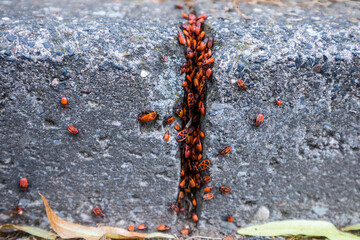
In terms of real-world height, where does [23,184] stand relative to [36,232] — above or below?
above

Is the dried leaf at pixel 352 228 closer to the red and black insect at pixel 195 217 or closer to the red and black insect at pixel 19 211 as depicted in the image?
the red and black insect at pixel 195 217

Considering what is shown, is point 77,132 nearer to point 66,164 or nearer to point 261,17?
point 66,164

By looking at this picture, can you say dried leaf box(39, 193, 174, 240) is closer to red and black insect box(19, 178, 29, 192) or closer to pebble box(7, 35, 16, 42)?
red and black insect box(19, 178, 29, 192)

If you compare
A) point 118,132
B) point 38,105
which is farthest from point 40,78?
point 118,132

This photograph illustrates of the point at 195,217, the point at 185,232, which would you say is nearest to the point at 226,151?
the point at 195,217

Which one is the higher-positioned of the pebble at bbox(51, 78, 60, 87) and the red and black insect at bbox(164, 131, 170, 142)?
the pebble at bbox(51, 78, 60, 87)

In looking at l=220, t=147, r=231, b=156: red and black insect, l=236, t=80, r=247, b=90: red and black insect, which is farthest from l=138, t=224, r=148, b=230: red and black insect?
l=236, t=80, r=247, b=90: red and black insect

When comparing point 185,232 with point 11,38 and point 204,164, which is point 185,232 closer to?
point 204,164
